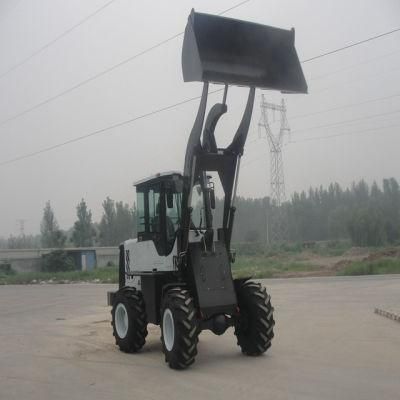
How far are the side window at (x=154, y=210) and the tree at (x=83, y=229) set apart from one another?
3463 inches

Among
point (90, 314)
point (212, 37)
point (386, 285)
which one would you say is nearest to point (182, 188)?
point (212, 37)

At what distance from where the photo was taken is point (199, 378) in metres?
8.52

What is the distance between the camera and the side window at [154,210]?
10.8 metres

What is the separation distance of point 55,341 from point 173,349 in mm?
4641

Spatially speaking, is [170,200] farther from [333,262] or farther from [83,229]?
[83,229]

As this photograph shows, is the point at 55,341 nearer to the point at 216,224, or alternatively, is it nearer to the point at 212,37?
the point at 216,224

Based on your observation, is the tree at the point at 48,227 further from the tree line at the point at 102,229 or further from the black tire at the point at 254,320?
the black tire at the point at 254,320

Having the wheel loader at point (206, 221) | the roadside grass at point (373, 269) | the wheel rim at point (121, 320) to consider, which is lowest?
the roadside grass at point (373, 269)

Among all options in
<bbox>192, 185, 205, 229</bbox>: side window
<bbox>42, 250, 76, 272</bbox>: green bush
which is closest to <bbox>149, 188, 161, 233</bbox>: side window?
<bbox>192, 185, 205, 229</bbox>: side window

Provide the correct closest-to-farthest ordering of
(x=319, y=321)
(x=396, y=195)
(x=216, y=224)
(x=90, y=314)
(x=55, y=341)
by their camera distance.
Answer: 1. (x=216, y=224)
2. (x=55, y=341)
3. (x=319, y=321)
4. (x=90, y=314)
5. (x=396, y=195)

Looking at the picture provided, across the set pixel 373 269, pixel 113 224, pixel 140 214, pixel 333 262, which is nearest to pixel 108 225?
pixel 113 224

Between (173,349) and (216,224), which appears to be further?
(216,224)

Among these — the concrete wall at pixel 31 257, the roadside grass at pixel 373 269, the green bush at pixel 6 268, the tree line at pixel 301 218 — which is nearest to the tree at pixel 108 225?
the tree line at pixel 301 218

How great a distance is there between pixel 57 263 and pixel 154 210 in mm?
56730
